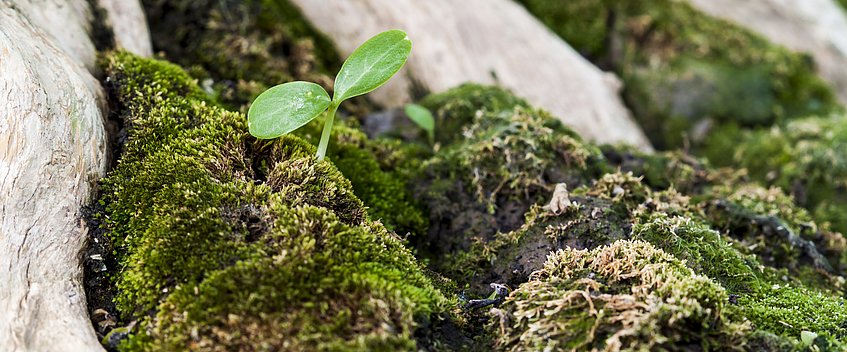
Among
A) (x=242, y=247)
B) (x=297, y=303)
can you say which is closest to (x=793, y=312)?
(x=297, y=303)

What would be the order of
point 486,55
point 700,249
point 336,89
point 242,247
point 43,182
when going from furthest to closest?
point 486,55 → point 700,249 → point 336,89 → point 43,182 → point 242,247

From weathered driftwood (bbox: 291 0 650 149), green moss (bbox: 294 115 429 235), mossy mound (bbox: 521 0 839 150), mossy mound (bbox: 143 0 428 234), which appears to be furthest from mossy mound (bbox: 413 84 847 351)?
mossy mound (bbox: 521 0 839 150)

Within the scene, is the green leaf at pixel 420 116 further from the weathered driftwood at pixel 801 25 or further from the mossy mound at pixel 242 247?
the weathered driftwood at pixel 801 25

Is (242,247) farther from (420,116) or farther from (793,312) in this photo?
(793,312)

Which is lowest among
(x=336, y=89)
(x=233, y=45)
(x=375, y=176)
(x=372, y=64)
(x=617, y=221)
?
(x=375, y=176)

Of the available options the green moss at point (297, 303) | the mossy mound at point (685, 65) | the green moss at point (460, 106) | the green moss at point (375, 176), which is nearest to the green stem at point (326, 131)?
the green moss at point (375, 176)

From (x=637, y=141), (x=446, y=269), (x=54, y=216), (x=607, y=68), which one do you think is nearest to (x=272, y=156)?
(x=54, y=216)
